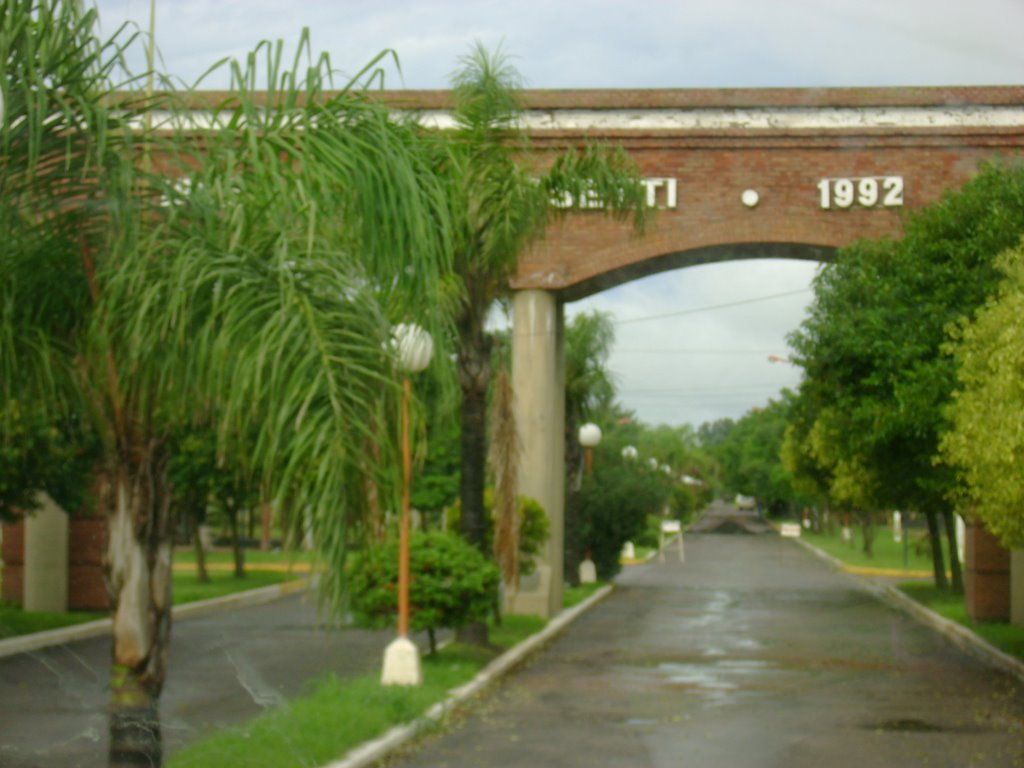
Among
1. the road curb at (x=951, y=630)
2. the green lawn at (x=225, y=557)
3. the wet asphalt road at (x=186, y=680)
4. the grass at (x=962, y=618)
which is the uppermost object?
the green lawn at (x=225, y=557)

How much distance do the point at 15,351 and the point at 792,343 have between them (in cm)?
1796

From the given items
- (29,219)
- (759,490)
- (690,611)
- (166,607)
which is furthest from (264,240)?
(759,490)

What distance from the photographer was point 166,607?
718 centimetres

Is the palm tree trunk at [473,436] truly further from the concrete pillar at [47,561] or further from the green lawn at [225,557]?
the green lawn at [225,557]

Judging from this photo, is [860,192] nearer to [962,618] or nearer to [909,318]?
[909,318]

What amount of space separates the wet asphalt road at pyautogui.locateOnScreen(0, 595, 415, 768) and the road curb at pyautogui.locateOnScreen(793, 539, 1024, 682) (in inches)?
334

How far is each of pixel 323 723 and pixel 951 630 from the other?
1697 centimetres

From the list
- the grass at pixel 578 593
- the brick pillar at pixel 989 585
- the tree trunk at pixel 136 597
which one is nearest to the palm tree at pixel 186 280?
the tree trunk at pixel 136 597

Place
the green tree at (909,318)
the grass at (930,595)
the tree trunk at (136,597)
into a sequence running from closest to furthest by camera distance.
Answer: the tree trunk at (136,597) < the green tree at (909,318) < the grass at (930,595)

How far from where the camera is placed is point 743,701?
54.9 ft

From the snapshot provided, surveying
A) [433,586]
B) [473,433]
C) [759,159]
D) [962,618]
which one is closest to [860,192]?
[759,159]

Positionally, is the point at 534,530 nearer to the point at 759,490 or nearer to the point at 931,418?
the point at 931,418

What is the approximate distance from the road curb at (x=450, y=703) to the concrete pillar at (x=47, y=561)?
850 centimetres

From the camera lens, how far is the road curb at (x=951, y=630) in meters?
20.7
